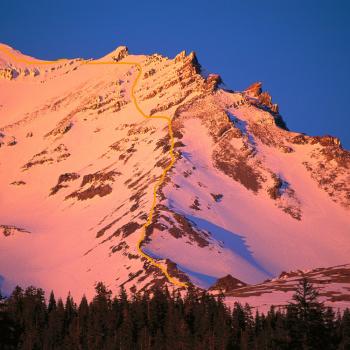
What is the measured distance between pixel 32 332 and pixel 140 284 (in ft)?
134

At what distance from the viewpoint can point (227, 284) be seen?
6491 inches

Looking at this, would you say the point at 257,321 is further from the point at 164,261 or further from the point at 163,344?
the point at 164,261

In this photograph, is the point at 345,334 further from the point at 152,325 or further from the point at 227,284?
the point at 227,284

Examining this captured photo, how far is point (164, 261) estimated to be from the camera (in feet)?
570

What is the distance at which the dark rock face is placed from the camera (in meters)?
161

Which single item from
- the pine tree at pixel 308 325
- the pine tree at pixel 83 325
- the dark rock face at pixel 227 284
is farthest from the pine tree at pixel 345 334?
the dark rock face at pixel 227 284

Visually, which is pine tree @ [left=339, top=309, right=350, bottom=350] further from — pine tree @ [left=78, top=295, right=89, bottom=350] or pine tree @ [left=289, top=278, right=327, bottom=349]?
pine tree @ [left=78, top=295, right=89, bottom=350]

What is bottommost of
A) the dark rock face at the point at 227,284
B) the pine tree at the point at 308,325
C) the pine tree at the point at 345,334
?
the pine tree at the point at 308,325

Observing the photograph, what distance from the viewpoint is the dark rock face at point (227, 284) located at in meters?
161

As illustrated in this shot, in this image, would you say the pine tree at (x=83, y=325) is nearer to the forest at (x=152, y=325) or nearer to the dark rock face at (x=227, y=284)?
the forest at (x=152, y=325)

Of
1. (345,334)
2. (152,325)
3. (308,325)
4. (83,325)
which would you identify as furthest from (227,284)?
(308,325)

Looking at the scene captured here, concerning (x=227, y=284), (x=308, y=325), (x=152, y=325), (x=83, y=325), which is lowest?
(x=308, y=325)

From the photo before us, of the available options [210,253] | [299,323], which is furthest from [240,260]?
[299,323]

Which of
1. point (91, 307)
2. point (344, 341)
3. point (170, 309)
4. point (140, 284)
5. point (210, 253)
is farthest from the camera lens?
point (210, 253)
